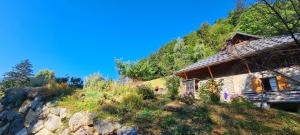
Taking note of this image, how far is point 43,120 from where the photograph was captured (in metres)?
8.69

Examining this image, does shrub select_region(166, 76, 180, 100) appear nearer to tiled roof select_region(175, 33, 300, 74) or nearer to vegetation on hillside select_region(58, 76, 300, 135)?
vegetation on hillside select_region(58, 76, 300, 135)

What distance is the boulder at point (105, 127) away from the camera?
6336 millimetres

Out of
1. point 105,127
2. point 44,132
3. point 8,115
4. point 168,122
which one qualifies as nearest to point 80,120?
point 105,127

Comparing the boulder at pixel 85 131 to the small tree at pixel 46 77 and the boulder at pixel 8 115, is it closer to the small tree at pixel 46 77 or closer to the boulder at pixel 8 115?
the boulder at pixel 8 115

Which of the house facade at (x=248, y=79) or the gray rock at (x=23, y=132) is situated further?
the house facade at (x=248, y=79)

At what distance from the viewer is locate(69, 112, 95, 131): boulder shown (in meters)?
7.01

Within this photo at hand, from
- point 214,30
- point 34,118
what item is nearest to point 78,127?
point 34,118

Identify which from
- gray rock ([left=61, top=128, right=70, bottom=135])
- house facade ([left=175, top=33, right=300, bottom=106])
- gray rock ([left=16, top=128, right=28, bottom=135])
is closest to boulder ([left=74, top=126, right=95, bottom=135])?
gray rock ([left=61, top=128, right=70, bottom=135])

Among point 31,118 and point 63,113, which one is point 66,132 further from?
point 31,118

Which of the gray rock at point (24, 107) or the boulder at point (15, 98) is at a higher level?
the boulder at point (15, 98)

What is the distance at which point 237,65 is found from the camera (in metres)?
15.9

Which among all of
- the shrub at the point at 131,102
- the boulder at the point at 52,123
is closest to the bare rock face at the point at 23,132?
the boulder at the point at 52,123

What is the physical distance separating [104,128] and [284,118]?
5796 millimetres

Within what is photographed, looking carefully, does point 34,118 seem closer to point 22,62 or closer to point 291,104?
point 291,104
